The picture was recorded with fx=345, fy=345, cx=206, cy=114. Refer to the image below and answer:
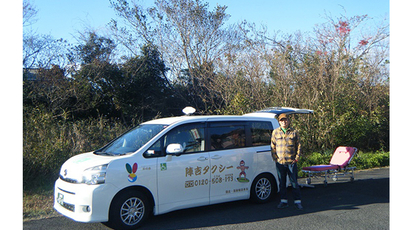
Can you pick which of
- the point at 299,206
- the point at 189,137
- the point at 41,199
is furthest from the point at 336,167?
the point at 41,199

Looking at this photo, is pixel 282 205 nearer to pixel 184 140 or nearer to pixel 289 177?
pixel 289 177

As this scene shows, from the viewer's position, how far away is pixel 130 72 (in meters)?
18.5

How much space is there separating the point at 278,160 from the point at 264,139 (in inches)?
27.3

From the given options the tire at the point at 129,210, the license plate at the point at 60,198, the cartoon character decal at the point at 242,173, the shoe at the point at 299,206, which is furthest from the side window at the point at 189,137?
the shoe at the point at 299,206

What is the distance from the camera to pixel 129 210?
18.2 ft

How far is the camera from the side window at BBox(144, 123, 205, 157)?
596cm

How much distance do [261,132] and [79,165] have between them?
146 inches

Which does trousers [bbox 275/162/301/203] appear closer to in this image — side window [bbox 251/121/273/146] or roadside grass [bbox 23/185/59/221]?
side window [bbox 251/121/273/146]

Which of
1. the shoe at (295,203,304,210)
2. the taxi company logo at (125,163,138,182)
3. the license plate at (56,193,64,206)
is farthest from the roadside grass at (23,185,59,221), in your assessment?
the shoe at (295,203,304,210)

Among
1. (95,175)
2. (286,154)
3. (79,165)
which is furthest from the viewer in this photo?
(286,154)

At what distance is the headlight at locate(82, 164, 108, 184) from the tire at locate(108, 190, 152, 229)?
40 centimetres

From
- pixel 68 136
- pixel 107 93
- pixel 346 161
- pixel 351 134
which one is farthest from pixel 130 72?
pixel 346 161
